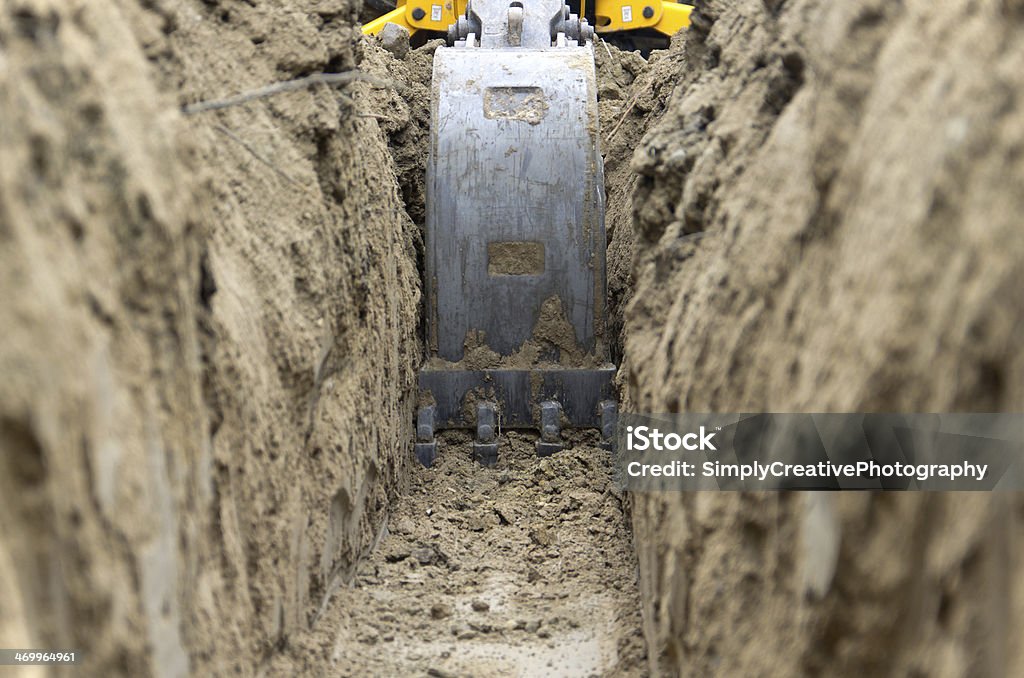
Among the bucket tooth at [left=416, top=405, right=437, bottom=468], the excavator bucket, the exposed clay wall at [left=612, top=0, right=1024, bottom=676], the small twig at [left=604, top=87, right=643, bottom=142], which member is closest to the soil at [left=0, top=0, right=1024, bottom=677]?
the exposed clay wall at [left=612, top=0, right=1024, bottom=676]

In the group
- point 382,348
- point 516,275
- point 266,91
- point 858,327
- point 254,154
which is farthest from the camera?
point 516,275

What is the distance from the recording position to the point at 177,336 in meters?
1.97

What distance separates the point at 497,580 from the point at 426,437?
40.7 inches

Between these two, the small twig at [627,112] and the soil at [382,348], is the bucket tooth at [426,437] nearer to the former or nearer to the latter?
the soil at [382,348]

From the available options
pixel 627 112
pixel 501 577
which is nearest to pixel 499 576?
pixel 501 577

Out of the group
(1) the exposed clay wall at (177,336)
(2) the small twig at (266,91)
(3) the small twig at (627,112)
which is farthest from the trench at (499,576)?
(2) the small twig at (266,91)

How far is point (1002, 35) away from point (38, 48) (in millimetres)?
1402

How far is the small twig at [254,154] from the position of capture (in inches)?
103

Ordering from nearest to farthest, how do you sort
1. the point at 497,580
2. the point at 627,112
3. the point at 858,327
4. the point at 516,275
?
the point at 858,327
the point at 497,580
the point at 516,275
the point at 627,112

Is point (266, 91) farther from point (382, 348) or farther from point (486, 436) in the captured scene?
point (486, 436)

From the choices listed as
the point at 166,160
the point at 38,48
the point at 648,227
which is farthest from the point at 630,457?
the point at 38,48

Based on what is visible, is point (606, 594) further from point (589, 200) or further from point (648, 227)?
point (589, 200)

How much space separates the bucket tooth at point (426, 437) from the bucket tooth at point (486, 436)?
0.50 ft

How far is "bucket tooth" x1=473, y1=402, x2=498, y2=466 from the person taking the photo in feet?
13.8
